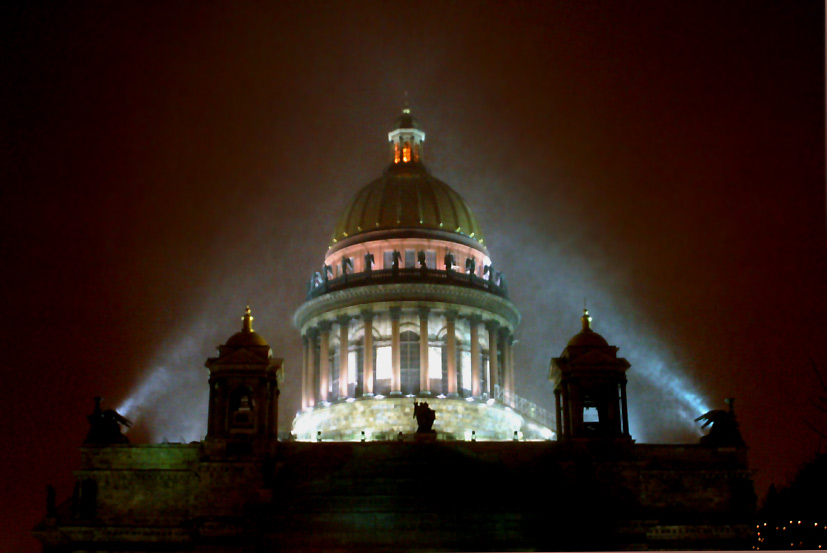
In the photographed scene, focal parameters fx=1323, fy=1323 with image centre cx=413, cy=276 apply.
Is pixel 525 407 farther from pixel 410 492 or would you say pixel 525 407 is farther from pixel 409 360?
pixel 410 492

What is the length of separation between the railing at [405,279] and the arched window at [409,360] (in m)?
3.26

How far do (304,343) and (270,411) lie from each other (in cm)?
2088

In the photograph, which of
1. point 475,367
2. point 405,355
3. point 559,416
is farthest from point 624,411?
point 405,355

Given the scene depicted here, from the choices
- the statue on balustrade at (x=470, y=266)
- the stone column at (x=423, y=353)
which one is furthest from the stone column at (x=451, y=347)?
the statue on balustrade at (x=470, y=266)

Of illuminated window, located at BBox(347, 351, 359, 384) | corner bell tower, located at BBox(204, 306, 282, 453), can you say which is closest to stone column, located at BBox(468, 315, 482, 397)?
illuminated window, located at BBox(347, 351, 359, 384)

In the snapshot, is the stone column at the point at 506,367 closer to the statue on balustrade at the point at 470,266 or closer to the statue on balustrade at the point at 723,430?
the statue on balustrade at the point at 470,266

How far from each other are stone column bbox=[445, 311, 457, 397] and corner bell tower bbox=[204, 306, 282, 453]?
1703cm

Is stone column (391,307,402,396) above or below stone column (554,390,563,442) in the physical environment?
above

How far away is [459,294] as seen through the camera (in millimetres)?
78250

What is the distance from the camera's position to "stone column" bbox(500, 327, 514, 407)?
7875cm

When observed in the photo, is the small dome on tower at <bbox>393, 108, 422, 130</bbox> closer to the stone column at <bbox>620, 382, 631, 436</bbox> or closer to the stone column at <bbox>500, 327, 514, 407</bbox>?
the stone column at <bbox>500, 327, 514, 407</bbox>

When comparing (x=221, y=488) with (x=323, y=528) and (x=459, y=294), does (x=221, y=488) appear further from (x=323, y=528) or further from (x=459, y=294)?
(x=459, y=294)

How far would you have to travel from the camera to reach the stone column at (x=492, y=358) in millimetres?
77875

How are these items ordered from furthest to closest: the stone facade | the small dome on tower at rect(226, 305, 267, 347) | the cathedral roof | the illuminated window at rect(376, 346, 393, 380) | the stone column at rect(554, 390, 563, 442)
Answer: the cathedral roof
the illuminated window at rect(376, 346, 393, 380)
the small dome on tower at rect(226, 305, 267, 347)
the stone column at rect(554, 390, 563, 442)
the stone facade
